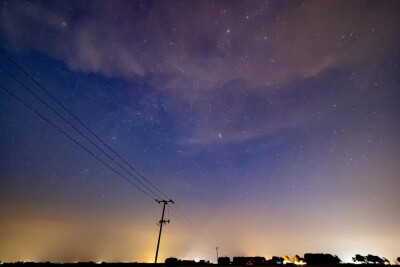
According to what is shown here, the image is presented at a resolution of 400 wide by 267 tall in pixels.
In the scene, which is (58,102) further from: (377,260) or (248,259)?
(377,260)

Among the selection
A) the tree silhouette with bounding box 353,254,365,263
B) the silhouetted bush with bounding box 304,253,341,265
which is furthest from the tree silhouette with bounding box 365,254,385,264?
the silhouetted bush with bounding box 304,253,341,265

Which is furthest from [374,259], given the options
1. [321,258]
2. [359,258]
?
[321,258]

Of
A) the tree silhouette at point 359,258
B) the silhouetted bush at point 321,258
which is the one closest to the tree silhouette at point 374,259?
the tree silhouette at point 359,258

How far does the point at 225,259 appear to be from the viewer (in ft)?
312

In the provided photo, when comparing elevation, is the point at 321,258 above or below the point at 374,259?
above

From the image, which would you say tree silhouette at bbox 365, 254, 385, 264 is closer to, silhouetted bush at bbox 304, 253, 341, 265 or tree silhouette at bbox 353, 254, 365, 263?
tree silhouette at bbox 353, 254, 365, 263

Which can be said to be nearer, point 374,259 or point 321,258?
point 374,259

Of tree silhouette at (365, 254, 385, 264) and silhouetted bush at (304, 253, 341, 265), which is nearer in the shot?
tree silhouette at (365, 254, 385, 264)

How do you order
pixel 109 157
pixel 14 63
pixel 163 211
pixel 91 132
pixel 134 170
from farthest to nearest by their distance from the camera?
1. pixel 163 211
2. pixel 134 170
3. pixel 109 157
4. pixel 91 132
5. pixel 14 63

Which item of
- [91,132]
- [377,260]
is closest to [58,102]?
[91,132]

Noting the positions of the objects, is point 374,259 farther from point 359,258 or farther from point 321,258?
point 321,258

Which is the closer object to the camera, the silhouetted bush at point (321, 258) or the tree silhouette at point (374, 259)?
the tree silhouette at point (374, 259)

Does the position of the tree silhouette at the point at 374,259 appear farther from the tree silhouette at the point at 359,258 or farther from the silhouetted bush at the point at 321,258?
the silhouetted bush at the point at 321,258

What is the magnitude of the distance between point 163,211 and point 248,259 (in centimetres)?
8432
